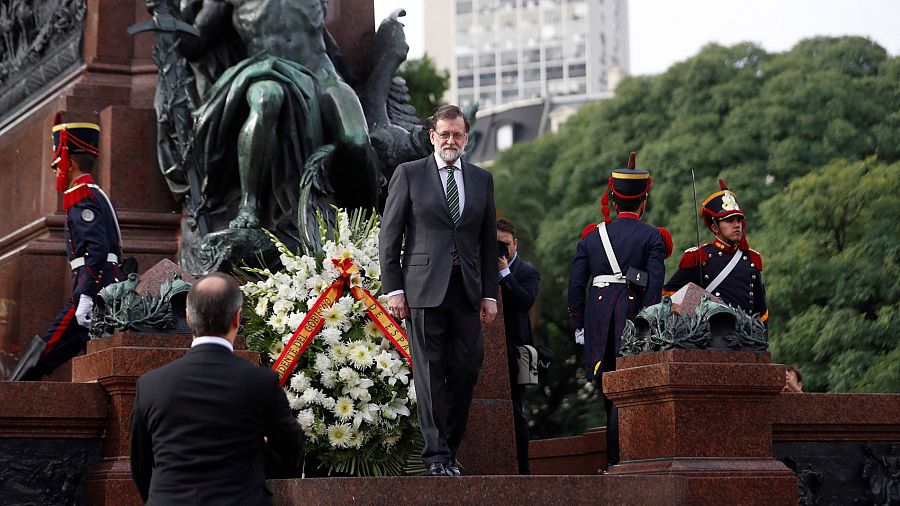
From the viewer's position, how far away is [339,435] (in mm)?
8961

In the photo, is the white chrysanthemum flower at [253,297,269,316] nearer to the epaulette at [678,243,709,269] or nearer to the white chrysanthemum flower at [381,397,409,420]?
the white chrysanthemum flower at [381,397,409,420]

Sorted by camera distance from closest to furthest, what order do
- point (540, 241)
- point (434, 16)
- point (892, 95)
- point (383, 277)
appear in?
point (383, 277) → point (892, 95) → point (540, 241) → point (434, 16)

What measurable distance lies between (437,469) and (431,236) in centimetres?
115

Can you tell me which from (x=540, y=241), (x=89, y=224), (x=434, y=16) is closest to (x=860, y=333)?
(x=540, y=241)

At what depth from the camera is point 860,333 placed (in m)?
24.1

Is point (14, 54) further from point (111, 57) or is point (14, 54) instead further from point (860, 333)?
point (860, 333)

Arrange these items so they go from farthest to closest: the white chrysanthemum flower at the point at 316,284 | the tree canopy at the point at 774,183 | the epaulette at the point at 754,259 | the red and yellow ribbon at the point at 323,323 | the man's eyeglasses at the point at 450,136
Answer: the tree canopy at the point at 774,183, the epaulette at the point at 754,259, the white chrysanthemum flower at the point at 316,284, the red and yellow ribbon at the point at 323,323, the man's eyeglasses at the point at 450,136

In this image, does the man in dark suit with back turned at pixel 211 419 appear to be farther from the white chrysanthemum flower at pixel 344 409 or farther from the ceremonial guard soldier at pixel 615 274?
the ceremonial guard soldier at pixel 615 274

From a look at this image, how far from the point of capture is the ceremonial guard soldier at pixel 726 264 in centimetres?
1086

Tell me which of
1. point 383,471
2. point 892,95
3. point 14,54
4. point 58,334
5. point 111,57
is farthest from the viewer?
point 892,95

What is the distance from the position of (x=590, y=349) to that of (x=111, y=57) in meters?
4.55

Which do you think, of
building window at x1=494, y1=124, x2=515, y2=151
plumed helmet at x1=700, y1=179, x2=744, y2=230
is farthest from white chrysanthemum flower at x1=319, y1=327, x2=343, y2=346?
building window at x1=494, y1=124, x2=515, y2=151

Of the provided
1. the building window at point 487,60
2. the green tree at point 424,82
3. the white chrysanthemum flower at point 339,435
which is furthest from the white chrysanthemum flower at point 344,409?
the building window at point 487,60

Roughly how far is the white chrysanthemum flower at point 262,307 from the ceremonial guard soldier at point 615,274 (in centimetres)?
196
